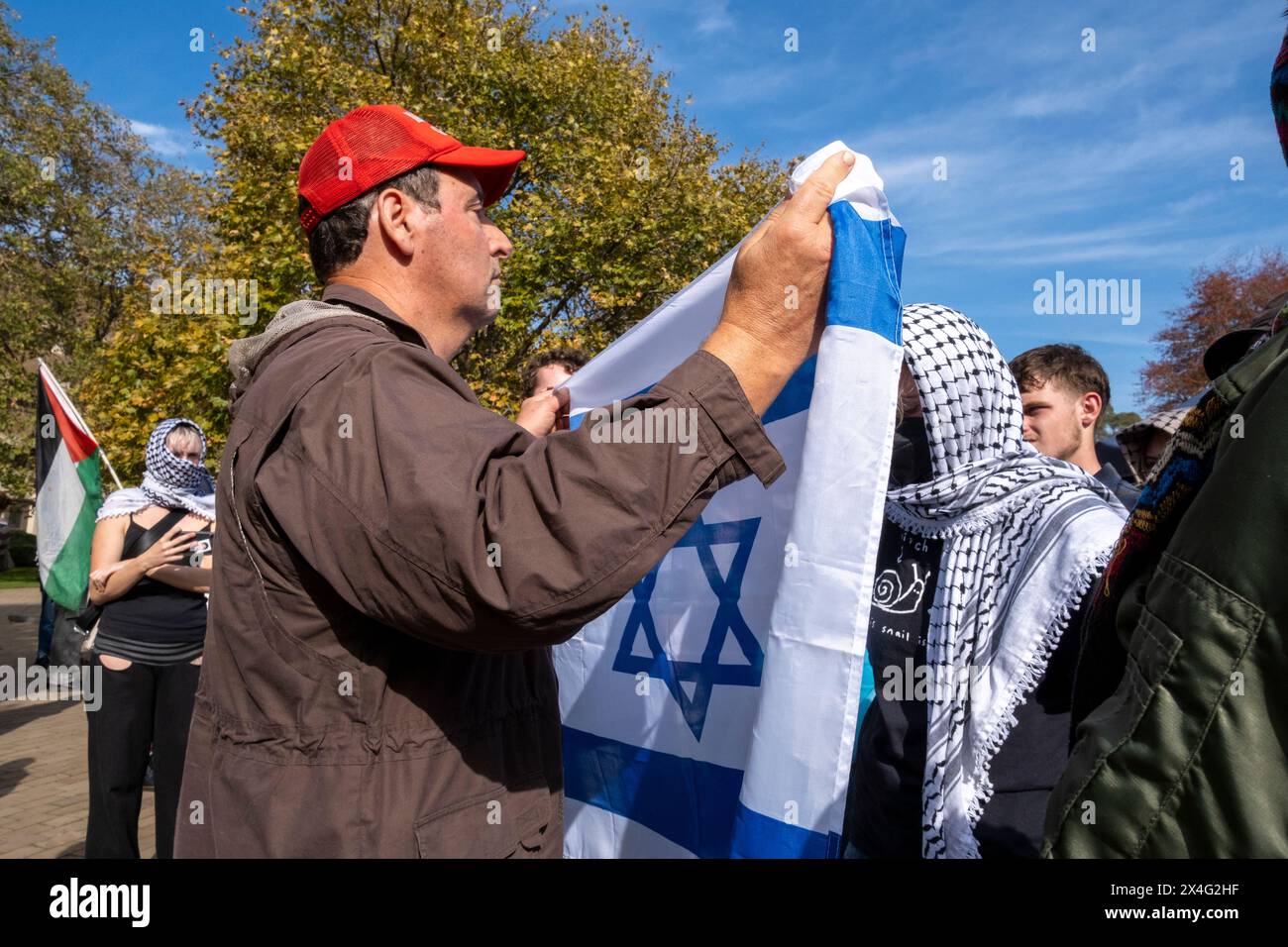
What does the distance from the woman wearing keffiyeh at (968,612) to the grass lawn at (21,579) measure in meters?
26.5

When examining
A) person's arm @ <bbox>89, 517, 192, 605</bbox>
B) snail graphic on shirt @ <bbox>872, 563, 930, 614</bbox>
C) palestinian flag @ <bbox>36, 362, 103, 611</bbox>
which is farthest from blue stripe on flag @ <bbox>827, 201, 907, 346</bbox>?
palestinian flag @ <bbox>36, 362, 103, 611</bbox>

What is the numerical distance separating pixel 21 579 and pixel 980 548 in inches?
1247

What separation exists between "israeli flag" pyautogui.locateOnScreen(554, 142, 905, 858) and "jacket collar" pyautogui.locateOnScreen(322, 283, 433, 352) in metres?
0.71

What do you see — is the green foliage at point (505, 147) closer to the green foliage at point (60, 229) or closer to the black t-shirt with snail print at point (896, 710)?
the green foliage at point (60, 229)

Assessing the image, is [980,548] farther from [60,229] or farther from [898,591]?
[60,229]

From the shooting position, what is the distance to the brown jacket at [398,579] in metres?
1.11

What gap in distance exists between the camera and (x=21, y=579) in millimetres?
27109

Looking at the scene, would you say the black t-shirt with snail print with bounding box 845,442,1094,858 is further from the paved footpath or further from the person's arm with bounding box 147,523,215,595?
the paved footpath

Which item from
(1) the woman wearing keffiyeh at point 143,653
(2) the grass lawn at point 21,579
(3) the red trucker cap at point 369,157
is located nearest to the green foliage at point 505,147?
(1) the woman wearing keffiyeh at point 143,653

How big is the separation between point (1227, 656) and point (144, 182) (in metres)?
27.3

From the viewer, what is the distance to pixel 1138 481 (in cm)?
509

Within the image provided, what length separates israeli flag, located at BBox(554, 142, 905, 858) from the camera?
1487mm

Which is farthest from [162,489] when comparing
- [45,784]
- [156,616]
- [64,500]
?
[45,784]
